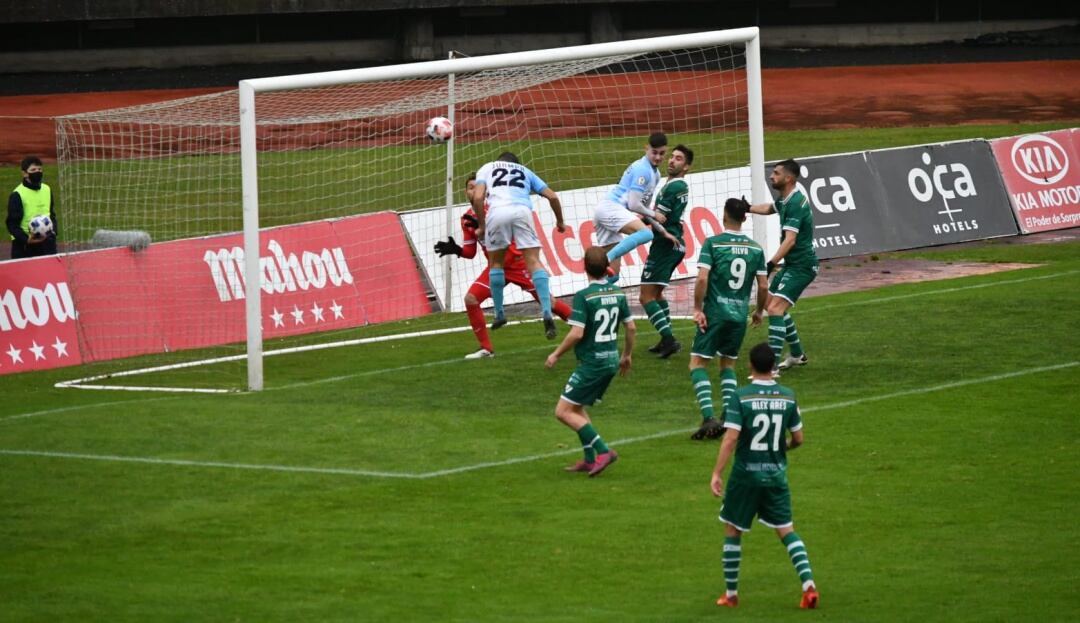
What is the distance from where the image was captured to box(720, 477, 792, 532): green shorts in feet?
30.9

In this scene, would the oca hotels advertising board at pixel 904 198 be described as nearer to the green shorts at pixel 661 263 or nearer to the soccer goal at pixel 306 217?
the soccer goal at pixel 306 217

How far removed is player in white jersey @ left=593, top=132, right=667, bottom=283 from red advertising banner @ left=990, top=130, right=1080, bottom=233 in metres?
11.2

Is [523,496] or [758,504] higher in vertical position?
[758,504]

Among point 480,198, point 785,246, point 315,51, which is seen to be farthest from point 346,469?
point 315,51

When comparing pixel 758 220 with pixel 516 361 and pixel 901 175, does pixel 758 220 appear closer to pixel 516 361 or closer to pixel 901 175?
pixel 516 361

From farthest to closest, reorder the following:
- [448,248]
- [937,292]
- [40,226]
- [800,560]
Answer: [40,226], [937,292], [448,248], [800,560]

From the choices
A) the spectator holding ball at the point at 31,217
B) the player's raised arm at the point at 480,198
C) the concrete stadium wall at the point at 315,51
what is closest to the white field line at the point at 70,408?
the player's raised arm at the point at 480,198

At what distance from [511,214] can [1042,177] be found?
43.0 ft

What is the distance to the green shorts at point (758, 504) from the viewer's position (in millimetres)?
9430

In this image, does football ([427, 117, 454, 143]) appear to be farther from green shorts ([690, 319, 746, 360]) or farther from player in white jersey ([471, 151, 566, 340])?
green shorts ([690, 319, 746, 360])

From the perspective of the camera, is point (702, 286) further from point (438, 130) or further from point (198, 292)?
point (198, 292)

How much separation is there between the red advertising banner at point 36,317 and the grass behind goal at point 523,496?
728 mm

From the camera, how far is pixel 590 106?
3825cm

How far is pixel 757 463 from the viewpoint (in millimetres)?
9445
